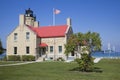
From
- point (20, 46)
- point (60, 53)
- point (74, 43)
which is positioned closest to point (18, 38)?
point (20, 46)

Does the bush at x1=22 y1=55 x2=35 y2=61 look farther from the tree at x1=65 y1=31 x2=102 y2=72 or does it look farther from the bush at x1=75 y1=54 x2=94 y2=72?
the bush at x1=75 y1=54 x2=94 y2=72

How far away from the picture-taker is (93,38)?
2461 cm

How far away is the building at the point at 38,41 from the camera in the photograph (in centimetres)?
4750

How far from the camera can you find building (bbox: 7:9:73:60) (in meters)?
47.5

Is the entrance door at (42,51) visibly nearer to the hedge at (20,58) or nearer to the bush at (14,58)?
the hedge at (20,58)

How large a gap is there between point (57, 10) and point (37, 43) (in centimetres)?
968

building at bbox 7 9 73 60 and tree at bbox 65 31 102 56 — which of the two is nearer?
tree at bbox 65 31 102 56

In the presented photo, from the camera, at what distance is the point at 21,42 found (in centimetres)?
4881

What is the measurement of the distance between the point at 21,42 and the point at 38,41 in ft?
11.8

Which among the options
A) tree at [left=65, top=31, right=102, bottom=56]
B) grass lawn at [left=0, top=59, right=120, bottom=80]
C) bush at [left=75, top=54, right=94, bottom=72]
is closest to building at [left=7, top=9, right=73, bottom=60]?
tree at [left=65, top=31, right=102, bottom=56]

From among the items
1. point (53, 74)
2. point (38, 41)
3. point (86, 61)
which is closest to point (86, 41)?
point (86, 61)

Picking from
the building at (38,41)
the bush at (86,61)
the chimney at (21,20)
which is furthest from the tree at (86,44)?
the chimney at (21,20)

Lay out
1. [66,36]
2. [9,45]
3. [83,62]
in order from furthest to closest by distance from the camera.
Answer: [9,45] → [66,36] → [83,62]

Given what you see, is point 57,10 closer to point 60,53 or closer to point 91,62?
point 60,53
